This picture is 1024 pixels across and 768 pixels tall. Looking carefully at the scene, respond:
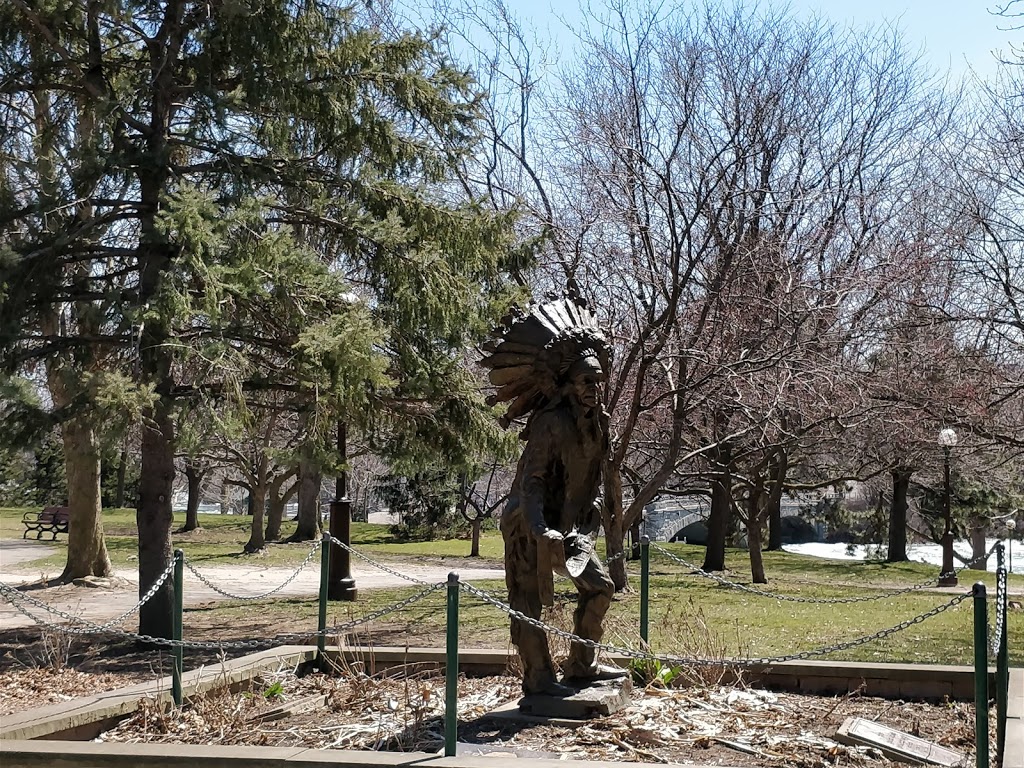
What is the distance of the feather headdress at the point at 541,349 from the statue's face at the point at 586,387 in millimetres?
135

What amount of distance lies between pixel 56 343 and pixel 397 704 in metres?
5.89

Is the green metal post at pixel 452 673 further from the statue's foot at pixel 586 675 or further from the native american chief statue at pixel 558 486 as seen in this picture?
the statue's foot at pixel 586 675

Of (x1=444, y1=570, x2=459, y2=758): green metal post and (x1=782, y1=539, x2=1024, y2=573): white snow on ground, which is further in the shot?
(x1=782, y1=539, x2=1024, y2=573): white snow on ground

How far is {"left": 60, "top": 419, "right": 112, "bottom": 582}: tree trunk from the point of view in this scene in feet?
58.9

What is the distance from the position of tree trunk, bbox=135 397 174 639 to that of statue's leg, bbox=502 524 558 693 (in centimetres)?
584

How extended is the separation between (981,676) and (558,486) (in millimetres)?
2977

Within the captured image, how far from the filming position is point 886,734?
22.3ft

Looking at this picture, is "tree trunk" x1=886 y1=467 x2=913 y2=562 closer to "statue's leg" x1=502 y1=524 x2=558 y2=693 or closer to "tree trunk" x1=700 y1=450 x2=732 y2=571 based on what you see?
"tree trunk" x1=700 y1=450 x2=732 y2=571

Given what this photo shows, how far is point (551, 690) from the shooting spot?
24.2ft

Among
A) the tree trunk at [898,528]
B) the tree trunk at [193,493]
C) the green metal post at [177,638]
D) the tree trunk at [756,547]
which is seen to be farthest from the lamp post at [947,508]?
the tree trunk at [193,493]

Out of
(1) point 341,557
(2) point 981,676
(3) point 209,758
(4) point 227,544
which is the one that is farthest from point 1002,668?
(4) point 227,544

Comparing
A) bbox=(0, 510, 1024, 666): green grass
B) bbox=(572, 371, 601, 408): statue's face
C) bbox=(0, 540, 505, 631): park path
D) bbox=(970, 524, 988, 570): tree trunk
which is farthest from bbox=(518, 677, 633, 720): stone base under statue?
bbox=(970, 524, 988, 570): tree trunk

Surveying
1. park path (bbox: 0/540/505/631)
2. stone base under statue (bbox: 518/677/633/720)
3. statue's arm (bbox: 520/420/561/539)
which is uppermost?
statue's arm (bbox: 520/420/561/539)

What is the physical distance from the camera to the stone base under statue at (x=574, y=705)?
7.25 m
